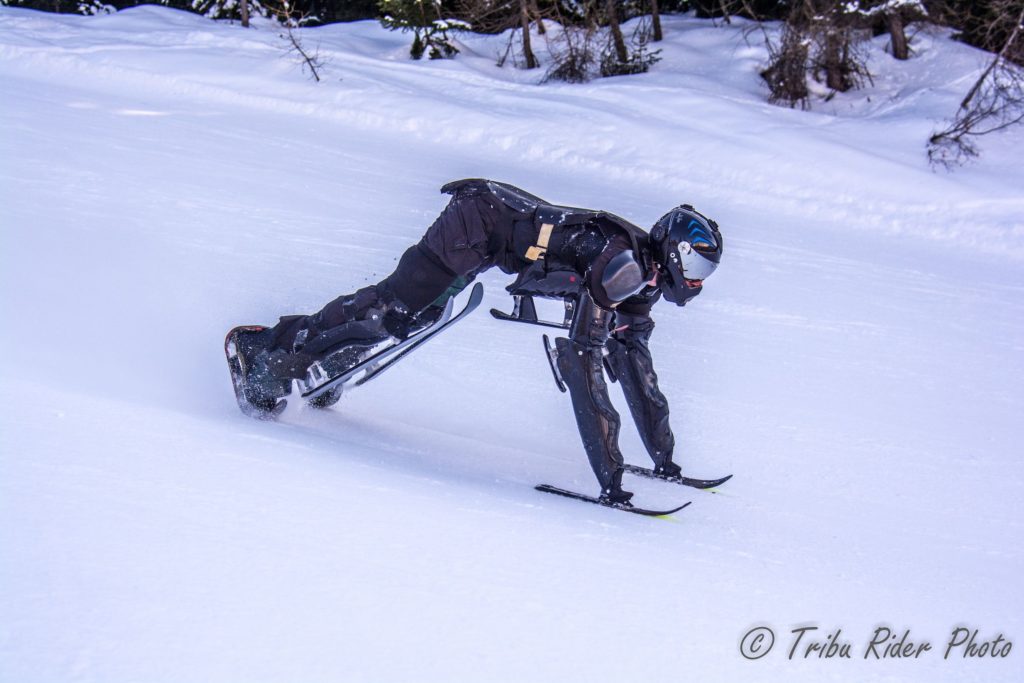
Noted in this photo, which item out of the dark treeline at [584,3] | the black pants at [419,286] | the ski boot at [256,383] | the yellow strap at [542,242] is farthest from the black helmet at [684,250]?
the dark treeline at [584,3]

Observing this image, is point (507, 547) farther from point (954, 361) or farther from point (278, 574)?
point (954, 361)

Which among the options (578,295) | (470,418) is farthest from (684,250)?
(470,418)

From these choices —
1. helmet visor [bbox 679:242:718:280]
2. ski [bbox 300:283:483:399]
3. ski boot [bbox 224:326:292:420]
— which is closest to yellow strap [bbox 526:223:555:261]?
ski [bbox 300:283:483:399]

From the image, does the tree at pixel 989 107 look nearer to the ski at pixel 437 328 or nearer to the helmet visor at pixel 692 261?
the helmet visor at pixel 692 261

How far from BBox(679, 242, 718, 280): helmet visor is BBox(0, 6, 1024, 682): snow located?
1.03 m

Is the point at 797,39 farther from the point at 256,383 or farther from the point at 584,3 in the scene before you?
the point at 256,383

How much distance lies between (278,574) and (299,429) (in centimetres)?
171

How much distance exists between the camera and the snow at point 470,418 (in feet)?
8.05

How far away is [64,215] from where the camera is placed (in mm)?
6930

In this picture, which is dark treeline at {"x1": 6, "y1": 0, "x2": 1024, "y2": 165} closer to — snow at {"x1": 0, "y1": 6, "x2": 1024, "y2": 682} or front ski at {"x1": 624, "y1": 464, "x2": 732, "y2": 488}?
snow at {"x1": 0, "y1": 6, "x2": 1024, "y2": 682}

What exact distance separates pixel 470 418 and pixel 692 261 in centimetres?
168

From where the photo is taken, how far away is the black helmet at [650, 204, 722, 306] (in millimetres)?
3805

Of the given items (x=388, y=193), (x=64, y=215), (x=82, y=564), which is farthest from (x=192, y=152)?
(x=82, y=564)

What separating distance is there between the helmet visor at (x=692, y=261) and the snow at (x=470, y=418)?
40.4 inches
